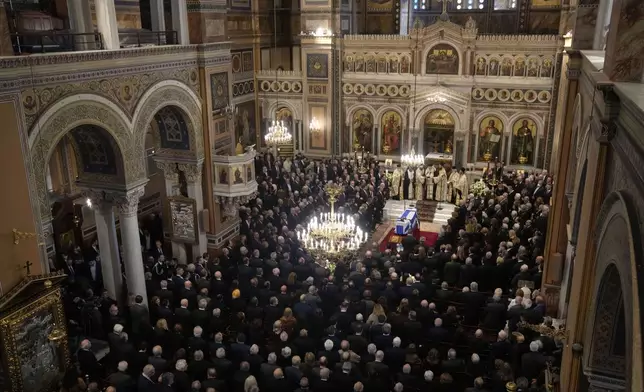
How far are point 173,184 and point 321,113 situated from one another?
31.9 ft

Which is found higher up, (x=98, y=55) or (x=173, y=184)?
(x=98, y=55)

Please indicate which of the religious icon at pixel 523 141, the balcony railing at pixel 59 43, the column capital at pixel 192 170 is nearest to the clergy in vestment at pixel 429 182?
the religious icon at pixel 523 141

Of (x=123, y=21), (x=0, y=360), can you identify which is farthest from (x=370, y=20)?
(x=0, y=360)

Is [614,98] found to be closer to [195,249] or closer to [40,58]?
[40,58]

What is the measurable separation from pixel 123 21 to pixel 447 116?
12.1 m

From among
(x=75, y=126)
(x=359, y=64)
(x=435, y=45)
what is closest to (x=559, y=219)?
(x=75, y=126)

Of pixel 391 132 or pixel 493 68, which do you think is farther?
pixel 391 132

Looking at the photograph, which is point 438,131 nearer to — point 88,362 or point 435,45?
point 435,45

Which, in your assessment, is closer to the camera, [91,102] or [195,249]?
[91,102]

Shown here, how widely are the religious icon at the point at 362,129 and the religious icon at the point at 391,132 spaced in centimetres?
59

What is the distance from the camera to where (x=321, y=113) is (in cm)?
2327

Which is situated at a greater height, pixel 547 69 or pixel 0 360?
pixel 547 69

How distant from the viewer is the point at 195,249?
15.2 meters

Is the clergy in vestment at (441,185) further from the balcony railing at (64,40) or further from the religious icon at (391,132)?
the balcony railing at (64,40)
